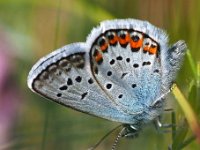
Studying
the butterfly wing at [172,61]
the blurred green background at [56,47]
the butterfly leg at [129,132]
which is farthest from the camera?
the blurred green background at [56,47]

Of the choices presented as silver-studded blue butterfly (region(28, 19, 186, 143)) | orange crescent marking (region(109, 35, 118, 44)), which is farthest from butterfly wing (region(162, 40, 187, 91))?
orange crescent marking (region(109, 35, 118, 44))

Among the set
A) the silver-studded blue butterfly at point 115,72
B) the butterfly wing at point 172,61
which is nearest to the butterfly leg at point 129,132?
the silver-studded blue butterfly at point 115,72

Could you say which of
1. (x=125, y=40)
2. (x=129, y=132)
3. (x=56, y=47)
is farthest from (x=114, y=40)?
(x=56, y=47)

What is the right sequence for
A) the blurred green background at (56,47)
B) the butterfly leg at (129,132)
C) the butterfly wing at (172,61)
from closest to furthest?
the butterfly wing at (172,61) < the butterfly leg at (129,132) < the blurred green background at (56,47)

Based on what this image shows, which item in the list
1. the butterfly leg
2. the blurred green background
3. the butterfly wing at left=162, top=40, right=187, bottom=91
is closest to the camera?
the butterfly wing at left=162, top=40, right=187, bottom=91

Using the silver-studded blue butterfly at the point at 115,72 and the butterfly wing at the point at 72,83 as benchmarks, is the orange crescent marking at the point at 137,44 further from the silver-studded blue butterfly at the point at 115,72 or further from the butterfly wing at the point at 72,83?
the butterfly wing at the point at 72,83

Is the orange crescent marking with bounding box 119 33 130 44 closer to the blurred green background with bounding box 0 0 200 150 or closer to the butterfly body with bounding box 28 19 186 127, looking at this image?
the butterfly body with bounding box 28 19 186 127

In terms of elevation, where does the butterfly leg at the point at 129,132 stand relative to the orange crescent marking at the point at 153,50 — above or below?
below

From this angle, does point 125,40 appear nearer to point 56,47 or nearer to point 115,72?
point 115,72
